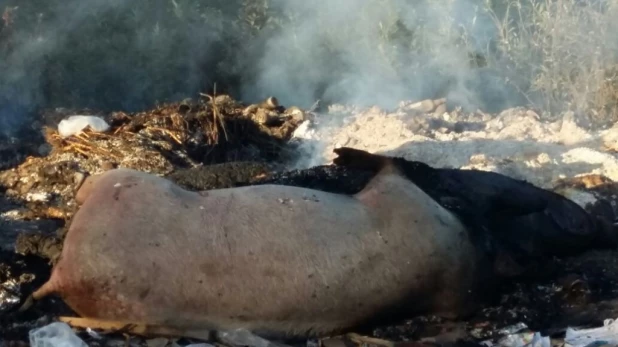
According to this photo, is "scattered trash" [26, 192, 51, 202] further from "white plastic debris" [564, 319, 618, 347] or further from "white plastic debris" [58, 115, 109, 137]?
"white plastic debris" [564, 319, 618, 347]

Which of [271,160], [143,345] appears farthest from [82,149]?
[143,345]

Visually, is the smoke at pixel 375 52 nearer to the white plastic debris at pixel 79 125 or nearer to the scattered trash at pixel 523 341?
the white plastic debris at pixel 79 125

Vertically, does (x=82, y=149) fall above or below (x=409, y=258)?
above

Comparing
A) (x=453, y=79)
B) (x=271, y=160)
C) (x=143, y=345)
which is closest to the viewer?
(x=143, y=345)

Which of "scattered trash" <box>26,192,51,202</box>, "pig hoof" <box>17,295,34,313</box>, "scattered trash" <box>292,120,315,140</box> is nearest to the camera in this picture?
"pig hoof" <box>17,295,34,313</box>

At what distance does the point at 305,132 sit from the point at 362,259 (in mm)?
3323

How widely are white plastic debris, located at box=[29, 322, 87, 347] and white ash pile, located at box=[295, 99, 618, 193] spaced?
125 inches

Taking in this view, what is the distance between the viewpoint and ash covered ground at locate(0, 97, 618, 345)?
14.3ft

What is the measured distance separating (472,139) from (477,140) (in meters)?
0.09

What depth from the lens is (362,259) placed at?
4082 millimetres

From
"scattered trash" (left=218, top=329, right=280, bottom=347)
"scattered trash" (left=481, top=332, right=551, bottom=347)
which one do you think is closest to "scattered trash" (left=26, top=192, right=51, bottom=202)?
"scattered trash" (left=218, top=329, right=280, bottom=347)

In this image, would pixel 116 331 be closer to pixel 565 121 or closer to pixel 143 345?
pixel 143 345

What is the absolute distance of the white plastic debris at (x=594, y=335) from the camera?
4051 mm

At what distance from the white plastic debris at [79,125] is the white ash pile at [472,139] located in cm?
145
